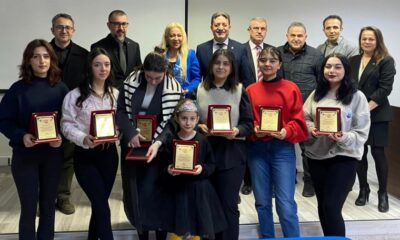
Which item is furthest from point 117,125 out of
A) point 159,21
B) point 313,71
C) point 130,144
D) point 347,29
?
point 347,29

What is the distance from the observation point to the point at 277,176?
2941mm

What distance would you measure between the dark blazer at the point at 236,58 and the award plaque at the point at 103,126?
1127 mm

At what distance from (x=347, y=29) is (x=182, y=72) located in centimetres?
290

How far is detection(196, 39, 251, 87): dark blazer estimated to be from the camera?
352 centimetres

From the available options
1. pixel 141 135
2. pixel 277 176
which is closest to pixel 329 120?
pixel 277 176

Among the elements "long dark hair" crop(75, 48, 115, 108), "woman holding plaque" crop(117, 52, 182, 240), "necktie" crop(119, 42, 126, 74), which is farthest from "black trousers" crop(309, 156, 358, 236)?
"necktie" crop(119, 42, 126, 74)

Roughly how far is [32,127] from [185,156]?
3.27 ft

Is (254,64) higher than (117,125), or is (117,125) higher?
(254,64)

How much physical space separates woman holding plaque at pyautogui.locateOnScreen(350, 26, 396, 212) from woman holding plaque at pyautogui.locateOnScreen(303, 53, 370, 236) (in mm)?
1008

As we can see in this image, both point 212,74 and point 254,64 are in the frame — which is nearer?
point 212,74

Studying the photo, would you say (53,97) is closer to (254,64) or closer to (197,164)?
(197,164)

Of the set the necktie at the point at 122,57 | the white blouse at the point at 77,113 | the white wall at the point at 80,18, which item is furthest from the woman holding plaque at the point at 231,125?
the white wall at the point at 80,18

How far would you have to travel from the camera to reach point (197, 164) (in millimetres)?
2617

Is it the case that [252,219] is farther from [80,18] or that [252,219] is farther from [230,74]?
[80,18]
